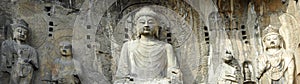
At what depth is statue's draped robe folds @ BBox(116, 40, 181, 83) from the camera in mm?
11109

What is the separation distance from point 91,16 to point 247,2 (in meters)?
2.12

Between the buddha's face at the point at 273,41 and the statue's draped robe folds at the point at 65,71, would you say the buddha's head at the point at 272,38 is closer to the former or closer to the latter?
the buddha's face at the point at 273,41

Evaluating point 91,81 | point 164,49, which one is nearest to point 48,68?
point 91,81

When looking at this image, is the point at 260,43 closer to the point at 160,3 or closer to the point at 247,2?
the point at 247,2

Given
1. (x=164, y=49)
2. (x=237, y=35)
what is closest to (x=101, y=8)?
(x=164, y=49)

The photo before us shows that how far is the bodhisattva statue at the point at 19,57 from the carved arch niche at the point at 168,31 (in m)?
0.98

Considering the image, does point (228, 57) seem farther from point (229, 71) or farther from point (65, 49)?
point (65, 49)

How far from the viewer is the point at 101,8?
11.6 m

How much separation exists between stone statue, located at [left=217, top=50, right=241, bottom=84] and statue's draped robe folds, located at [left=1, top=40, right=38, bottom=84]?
2411mm

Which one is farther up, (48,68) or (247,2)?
(247,2)

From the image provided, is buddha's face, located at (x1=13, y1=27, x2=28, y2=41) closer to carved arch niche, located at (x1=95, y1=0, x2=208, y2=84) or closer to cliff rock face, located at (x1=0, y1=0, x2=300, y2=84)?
cliff rock face, located at (x1=0, y1=0, x2=300, y2=84)

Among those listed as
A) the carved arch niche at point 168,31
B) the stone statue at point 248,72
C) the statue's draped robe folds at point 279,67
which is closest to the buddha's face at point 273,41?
the statue's draped robe folds at point 279,67

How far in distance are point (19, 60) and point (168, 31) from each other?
2146mm

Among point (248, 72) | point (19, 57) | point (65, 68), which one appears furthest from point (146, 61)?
point (19, 57)
